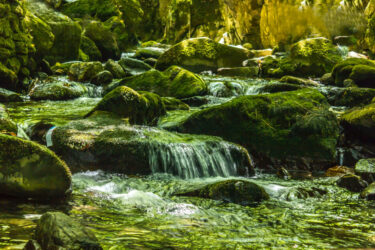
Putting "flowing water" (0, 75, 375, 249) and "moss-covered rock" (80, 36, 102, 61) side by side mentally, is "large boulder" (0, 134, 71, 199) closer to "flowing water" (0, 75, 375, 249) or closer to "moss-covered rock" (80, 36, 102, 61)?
"flowing water" (0, 75, 375, 249)

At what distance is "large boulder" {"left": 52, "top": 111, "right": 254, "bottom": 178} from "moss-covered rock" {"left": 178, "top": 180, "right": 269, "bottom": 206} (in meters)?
1.32

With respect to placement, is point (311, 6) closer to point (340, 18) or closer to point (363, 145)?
point (340, 18)

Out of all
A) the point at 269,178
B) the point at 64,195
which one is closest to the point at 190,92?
the point at 269,178

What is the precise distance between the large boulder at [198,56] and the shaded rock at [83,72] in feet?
11.7

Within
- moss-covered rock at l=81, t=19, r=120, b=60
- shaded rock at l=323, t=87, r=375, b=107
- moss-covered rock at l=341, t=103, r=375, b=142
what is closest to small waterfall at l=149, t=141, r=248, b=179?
moss-covered rock at l=341, t=103, r=375, b=142

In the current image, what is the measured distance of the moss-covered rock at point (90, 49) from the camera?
18.8 meters

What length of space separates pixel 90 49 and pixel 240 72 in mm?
7835

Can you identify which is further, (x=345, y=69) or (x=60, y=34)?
(x=60, y=34)

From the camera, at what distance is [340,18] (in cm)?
2670

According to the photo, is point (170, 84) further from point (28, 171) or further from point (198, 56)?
point (28, 171)

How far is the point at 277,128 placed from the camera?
750cm

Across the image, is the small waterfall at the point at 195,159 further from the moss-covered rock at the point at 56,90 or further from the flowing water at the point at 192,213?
the moss-covered rock at the point at 56,90

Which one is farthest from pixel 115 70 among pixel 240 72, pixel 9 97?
pixel 240 72

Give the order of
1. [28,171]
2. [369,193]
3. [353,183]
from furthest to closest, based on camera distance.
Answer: [353,183], [369,193], [28,171]
